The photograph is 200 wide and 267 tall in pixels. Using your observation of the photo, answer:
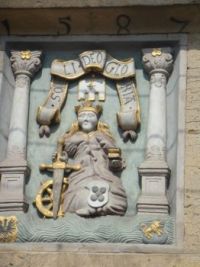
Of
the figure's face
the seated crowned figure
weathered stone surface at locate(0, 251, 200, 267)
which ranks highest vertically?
the figure's face

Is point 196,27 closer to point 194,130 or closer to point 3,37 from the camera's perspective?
point 194,130

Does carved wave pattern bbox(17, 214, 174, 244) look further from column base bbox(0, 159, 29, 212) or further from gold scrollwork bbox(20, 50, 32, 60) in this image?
gold scrollwork bbox(20, 50, 32, 60)

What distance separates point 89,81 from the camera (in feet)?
23.9

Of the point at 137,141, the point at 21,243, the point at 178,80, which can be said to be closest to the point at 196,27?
the point at 178,80

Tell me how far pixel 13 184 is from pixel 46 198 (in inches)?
9.5

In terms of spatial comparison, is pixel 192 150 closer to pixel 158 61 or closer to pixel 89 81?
pixel 158 61

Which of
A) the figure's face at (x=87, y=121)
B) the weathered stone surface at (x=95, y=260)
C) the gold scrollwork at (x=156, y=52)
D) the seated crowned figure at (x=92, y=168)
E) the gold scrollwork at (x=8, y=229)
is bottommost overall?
the weathered stone surface at (x=95, y=260)

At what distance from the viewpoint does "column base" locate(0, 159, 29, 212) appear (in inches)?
264

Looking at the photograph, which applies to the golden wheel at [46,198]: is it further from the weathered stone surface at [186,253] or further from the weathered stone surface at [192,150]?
the weathered stone surface at [192,150]

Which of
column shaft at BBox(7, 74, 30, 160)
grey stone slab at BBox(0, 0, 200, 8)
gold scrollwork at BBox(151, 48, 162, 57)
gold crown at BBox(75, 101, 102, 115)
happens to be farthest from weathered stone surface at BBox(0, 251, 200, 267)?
grey stone slab at BBox(0, 0, 200, 8)

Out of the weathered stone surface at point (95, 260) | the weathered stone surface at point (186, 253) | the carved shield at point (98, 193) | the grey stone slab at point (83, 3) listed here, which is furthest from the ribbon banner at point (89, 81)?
the weathered stone surface at point (95, 260)

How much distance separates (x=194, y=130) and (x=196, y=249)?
0.88 meters

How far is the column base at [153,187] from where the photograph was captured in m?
6.59

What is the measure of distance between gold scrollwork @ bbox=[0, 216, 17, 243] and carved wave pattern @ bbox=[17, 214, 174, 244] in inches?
1.5
